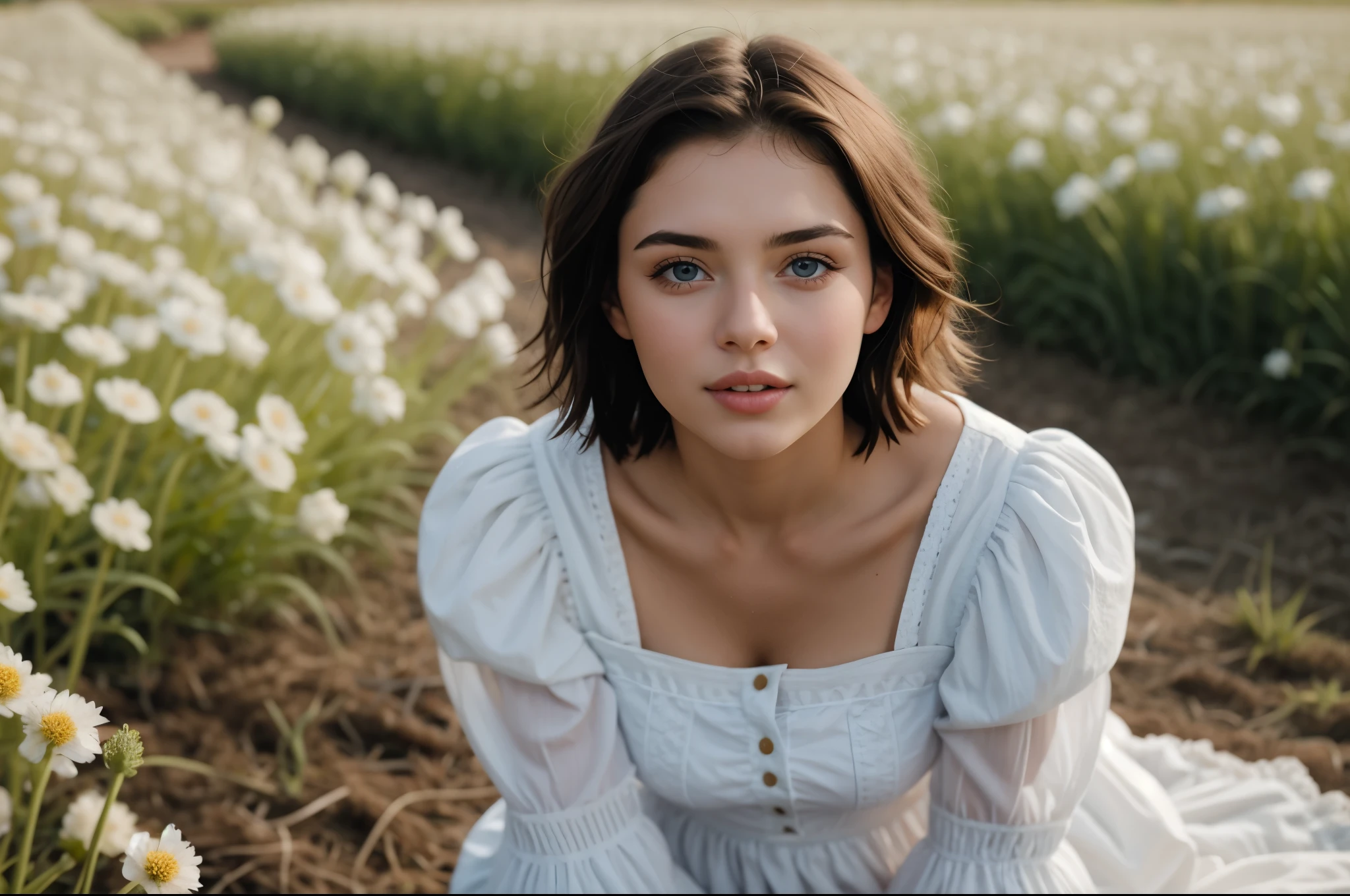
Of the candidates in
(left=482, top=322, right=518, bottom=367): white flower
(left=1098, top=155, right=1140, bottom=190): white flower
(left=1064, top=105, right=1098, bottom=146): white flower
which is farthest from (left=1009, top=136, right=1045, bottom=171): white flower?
(left=482, top=322, right=518, bottom=367): white flower

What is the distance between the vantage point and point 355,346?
2055 mm

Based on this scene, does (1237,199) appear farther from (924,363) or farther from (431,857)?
(431,857)

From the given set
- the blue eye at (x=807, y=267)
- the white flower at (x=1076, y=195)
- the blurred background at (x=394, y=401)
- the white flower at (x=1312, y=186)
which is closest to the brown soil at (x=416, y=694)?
the blurred background at (x=394, y=401)

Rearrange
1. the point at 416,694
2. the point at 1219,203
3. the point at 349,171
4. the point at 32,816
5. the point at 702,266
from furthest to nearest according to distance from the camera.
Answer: the point at 1219,203, the point at 349,171, the point at 416,694, the point at 702,266, the point at 32,816

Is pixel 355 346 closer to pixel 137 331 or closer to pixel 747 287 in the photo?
pixel 137 331

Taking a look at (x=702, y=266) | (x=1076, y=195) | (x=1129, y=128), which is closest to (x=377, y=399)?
(x=702, y=266)

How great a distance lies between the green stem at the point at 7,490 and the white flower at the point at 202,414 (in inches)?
8.8

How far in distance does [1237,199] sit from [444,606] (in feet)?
8.96

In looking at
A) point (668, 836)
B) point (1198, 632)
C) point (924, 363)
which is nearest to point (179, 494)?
point (668, 836)

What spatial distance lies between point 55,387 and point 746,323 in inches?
44.6

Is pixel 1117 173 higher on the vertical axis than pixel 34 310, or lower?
higher

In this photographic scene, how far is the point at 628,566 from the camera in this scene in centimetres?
140

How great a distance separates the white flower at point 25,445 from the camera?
141 cm

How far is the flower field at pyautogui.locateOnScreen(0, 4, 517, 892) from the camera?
1.44 meters
